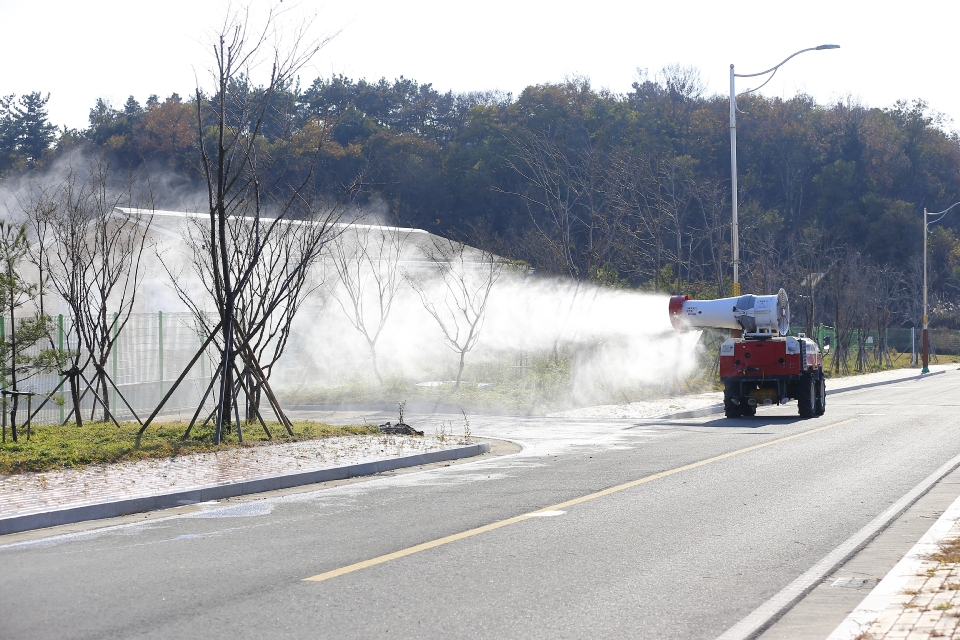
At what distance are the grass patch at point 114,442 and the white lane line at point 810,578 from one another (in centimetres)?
896

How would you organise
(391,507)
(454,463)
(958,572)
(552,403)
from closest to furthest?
(958,572)
(391,507)
(454,463)
(552,403)

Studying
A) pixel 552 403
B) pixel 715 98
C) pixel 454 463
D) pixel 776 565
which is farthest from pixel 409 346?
pixel 715 98

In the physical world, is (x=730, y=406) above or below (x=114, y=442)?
below

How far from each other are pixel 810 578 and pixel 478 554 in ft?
7.90

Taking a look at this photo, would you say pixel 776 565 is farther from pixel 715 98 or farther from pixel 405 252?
pixel 715 98

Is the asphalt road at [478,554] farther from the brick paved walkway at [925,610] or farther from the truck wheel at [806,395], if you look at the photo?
the truck wheel at [806,395]

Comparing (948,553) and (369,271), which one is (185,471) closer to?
(948,553)

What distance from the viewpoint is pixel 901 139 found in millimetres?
75938

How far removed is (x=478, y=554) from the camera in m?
7.90

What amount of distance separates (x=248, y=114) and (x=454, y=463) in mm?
6913

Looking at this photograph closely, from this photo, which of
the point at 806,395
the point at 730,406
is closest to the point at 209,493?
the point at 730,406

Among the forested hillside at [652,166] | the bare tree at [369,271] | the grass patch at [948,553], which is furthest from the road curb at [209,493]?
the forested hillside at [652,166]

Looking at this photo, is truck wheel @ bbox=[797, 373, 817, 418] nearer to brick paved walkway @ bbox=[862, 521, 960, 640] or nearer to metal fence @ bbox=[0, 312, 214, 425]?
metal fence @ bbox=[0, 312, 214, 425]

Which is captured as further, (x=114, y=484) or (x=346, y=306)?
(x=346, y=306)
